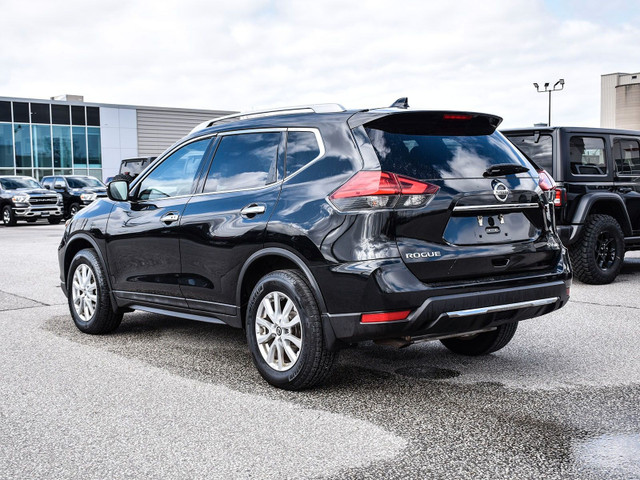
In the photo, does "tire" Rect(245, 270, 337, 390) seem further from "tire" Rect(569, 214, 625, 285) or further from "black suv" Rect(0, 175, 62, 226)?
"black suv" Rect(0, 175, 62, 226)

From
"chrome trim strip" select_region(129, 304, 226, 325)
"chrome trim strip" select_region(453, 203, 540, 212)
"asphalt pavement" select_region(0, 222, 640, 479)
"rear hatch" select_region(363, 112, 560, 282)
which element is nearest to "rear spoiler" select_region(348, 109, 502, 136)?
"rear hatch" select_region(363, 112, 560, 282)

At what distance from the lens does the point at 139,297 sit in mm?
6359

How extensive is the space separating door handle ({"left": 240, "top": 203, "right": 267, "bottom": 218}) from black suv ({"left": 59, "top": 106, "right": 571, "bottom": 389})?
0.01m

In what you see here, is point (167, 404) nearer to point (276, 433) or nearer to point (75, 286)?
point (276, 433)

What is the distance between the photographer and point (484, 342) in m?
5.80

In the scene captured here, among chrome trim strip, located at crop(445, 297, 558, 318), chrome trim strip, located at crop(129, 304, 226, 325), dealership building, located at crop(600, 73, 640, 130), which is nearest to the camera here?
chrome trim strip, located at crop(445, 297, 558, 318)

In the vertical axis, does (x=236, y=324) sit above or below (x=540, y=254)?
below

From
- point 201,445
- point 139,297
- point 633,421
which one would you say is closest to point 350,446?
point 201,445

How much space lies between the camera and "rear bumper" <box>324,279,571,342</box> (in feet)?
14.6

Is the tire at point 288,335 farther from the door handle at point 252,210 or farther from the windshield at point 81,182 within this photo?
the windshield at point 81,182

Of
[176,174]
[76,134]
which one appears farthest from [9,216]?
[76,134]

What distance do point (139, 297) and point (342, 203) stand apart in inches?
97.8

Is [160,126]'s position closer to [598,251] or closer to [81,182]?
[81,182]

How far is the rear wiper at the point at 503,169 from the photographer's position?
491 cm
